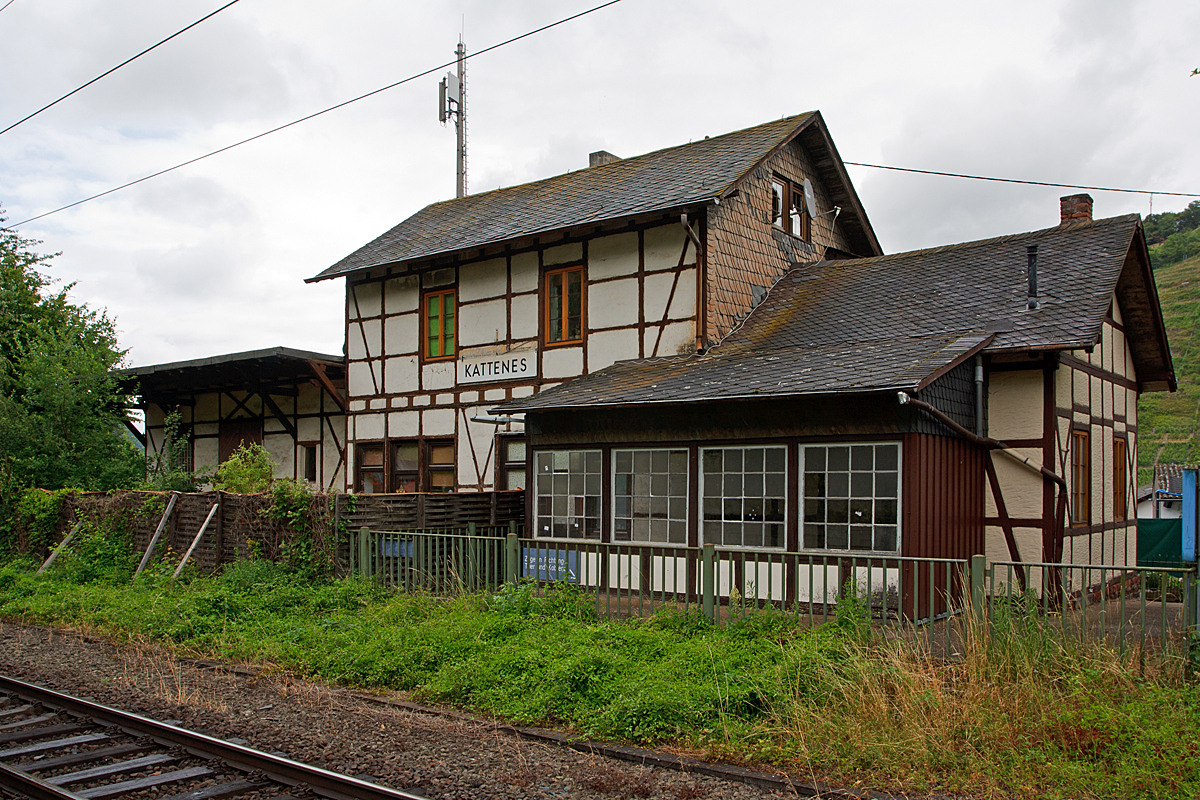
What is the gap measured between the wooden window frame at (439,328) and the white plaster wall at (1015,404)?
10.2 m

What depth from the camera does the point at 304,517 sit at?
13.3m

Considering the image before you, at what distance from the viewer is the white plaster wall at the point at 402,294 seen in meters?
19.1

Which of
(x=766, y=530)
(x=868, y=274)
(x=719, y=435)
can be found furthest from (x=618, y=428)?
(x=868, y=274)

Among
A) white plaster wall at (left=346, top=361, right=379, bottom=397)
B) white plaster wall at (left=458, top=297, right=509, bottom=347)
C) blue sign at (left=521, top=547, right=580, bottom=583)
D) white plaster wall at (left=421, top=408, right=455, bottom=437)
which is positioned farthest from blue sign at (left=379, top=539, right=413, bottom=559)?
white plaster wall at (left=346, top=361, right=379, bottom=397)

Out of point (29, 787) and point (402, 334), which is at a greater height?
point (402, 334)

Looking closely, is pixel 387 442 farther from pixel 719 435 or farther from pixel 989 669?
pixel 989 669

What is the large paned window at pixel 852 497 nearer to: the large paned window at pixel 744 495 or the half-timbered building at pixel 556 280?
the large paned window at pixel 744 495

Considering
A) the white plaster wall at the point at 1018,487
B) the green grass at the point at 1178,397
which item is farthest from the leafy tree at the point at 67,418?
the green grass at the point at 1178,397

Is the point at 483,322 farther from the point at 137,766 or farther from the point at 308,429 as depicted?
the point at 137,766

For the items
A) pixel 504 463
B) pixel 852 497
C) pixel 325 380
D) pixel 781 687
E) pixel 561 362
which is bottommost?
pixel 781 687

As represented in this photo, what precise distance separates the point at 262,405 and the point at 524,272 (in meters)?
9.58

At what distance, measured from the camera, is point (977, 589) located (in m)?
7.55

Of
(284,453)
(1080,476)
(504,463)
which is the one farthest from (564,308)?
(284,453)

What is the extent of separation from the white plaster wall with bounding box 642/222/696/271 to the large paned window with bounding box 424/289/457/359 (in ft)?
15.3
